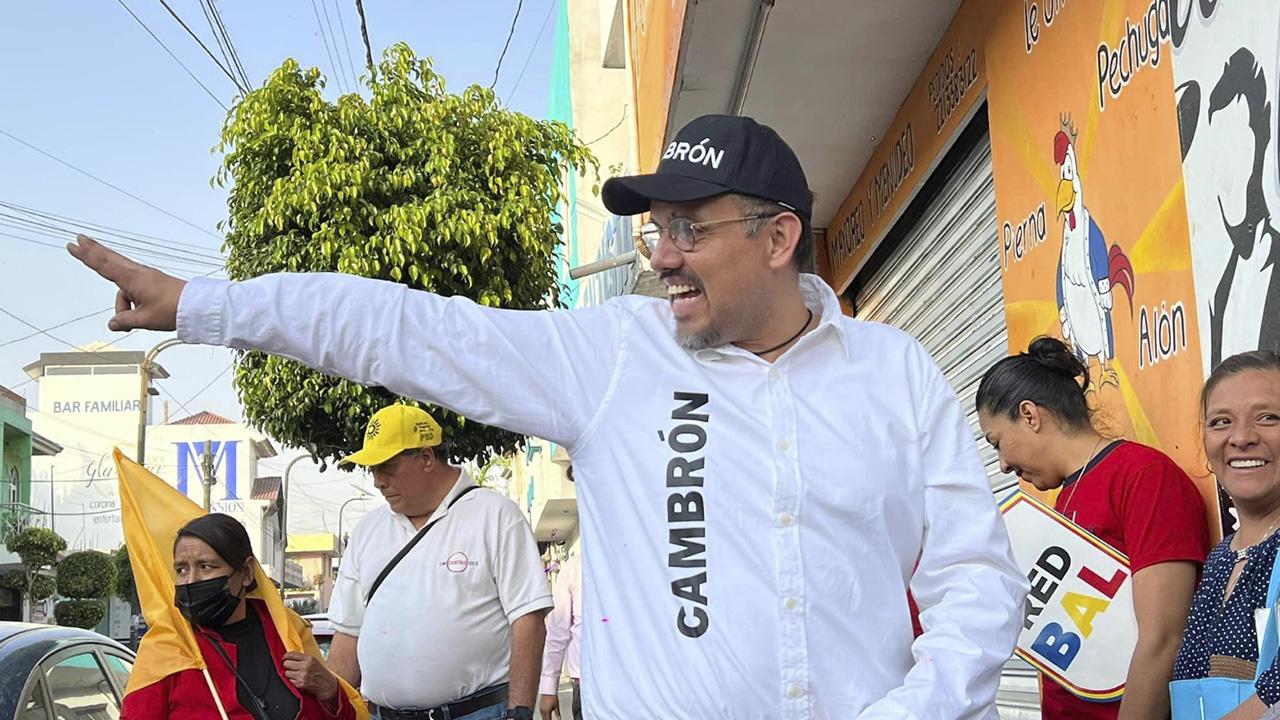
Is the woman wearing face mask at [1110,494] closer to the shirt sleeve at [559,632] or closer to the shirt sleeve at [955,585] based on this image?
the shirt sleeve at [955,585]

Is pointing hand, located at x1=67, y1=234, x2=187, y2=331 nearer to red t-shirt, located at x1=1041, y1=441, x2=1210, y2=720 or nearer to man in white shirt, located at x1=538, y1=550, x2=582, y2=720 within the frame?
red t-shirt, located at x1=1041, y1=441, x2=1210, y2=720

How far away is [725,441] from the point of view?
2387 mm

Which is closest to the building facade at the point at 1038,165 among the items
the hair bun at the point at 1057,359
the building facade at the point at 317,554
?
the hair bun at the point at 1057,359

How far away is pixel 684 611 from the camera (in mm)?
2307

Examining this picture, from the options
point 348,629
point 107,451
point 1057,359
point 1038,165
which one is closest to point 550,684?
point 348,629

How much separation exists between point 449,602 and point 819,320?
308 cm

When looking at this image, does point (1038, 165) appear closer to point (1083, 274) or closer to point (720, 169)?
point (1083, 274)

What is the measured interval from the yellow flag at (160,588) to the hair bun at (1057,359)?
270 centimetres

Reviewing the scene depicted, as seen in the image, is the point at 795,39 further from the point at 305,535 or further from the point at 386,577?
the point at 305,535

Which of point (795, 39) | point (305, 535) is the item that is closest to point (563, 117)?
point (795, 39)

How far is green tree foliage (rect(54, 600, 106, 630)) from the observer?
137 ft

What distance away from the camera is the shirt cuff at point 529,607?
534cm

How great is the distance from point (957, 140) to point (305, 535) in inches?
4553

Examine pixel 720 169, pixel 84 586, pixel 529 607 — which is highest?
pixel 720 169
